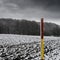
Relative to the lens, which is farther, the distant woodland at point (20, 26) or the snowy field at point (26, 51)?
the distant woodland at point (20, 26)

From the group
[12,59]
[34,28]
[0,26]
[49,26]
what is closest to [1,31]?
[0,26]

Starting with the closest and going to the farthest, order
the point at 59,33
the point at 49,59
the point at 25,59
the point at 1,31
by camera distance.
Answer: the point at 49,59 < the point at 25,59 < the point at 59,33 < the point at 1,31

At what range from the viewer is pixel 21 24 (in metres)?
133

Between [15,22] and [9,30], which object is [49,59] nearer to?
[9,30]

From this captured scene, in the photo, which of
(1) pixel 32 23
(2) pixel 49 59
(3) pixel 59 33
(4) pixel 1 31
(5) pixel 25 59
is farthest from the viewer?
(1) pixel 32 23

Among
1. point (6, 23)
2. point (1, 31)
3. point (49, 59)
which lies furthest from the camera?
point (6, 23)

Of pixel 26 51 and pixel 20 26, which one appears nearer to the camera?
pixel 26 51

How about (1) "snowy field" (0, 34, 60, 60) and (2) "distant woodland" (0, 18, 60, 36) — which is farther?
(2) "distant woodland" (0, 18, 60, 36)

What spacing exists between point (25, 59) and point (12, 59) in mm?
702

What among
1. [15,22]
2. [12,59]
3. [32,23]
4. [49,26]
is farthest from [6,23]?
[12,59]

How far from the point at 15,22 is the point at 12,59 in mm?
123699

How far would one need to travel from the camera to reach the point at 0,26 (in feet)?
401

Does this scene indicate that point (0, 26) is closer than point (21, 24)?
Yes

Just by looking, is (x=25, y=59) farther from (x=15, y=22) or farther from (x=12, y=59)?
(x=15, y=22)
